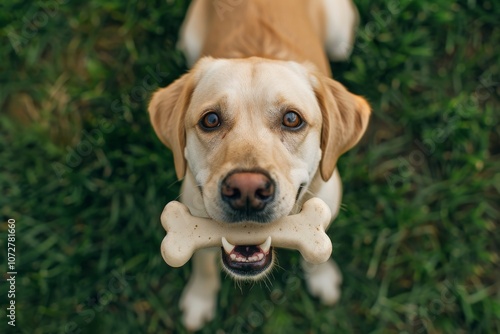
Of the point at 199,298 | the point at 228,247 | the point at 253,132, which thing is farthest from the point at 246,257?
the point at 199,298

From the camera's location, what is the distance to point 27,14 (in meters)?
4.89

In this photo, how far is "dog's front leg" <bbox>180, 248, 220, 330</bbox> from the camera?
14.0ft

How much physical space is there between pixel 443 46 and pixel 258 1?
2.07 m

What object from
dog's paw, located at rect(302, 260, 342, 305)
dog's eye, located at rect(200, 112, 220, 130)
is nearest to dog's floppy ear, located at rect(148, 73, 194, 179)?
dog's eye, located at rect(200, 112, 220, 130)

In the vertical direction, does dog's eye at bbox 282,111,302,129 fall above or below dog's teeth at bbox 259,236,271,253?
above

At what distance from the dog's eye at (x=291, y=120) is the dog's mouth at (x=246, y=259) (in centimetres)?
66

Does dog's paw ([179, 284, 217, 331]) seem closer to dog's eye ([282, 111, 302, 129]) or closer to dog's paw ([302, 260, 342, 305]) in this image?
dog's paw ([302, 260, 342, 305])

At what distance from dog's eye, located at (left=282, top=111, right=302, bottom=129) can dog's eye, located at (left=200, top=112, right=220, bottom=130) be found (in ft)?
1.24

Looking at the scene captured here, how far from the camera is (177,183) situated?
455 centimetres

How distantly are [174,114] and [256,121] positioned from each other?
58cm

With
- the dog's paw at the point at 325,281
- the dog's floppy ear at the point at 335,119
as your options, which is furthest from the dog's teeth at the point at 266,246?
the dog's paw at the point at 325,281

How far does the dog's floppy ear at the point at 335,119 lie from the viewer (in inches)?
128

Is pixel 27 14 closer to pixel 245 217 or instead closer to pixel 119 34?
pixel 119 34

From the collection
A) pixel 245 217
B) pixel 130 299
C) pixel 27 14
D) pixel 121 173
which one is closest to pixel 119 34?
pixel 27 14
